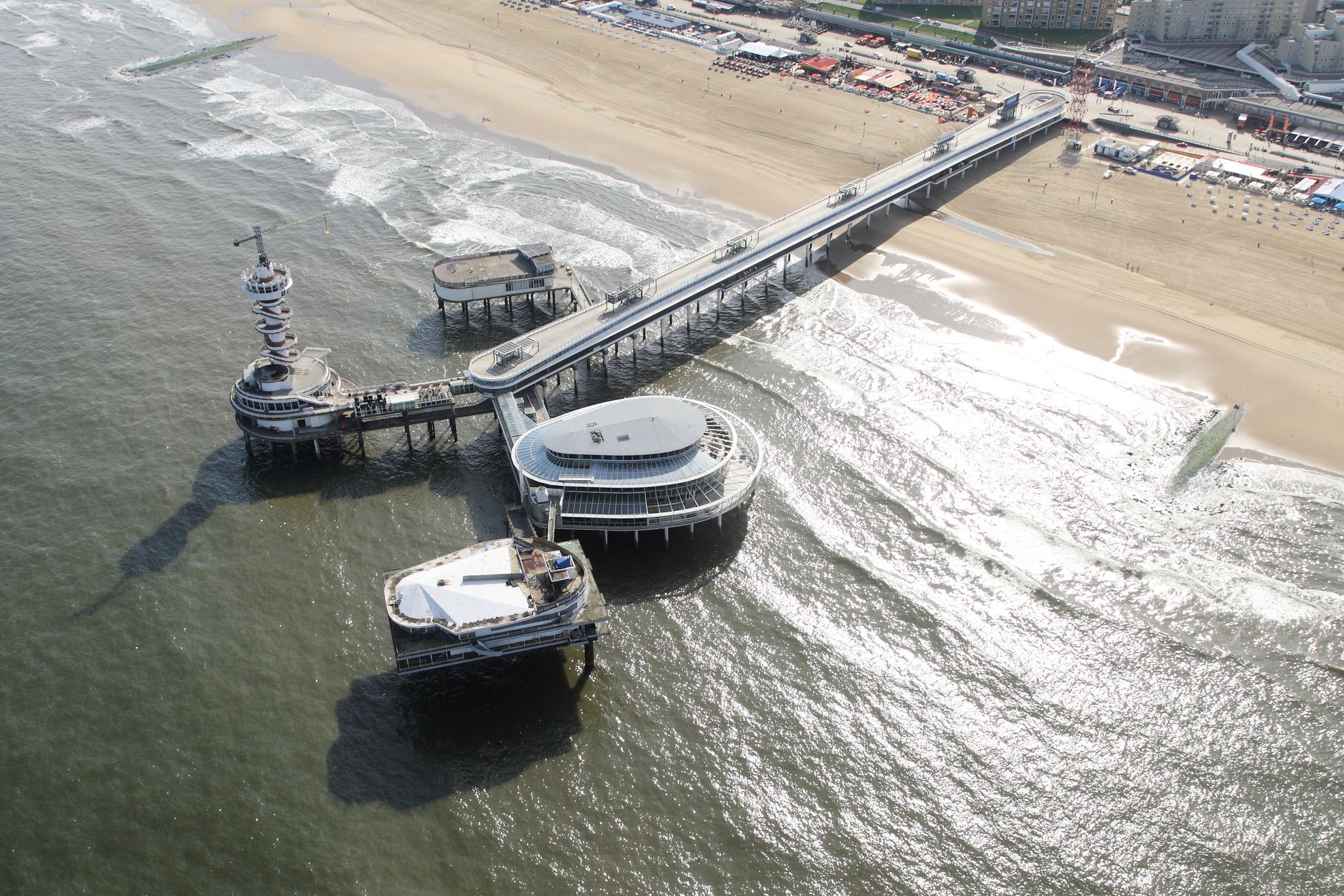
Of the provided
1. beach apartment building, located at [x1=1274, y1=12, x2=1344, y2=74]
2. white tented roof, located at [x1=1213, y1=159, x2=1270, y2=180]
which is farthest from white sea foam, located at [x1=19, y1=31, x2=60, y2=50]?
beach apartment building, located at [x1=1274, y1=12, x2=1344, y2=74]

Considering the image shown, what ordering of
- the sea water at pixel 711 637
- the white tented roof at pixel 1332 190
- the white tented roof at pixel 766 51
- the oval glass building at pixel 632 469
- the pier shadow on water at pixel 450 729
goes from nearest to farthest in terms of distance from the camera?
the sea water at pixel 711 637 < the pier shadow on water at pixel 450 729 < the oval glass building at pixel 632 469 < the white tented roof at pixel 1332 190 < the white tented roof at pixel 766 51

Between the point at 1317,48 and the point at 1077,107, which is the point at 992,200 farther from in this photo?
the point at 1317,48

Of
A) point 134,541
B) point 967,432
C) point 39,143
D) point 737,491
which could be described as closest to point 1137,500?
point 967,432

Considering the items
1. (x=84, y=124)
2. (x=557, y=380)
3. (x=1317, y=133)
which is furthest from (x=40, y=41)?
(x=1317, y=133)

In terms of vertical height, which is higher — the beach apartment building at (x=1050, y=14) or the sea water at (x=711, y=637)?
the beach apartment building at (x=1050, y=14)

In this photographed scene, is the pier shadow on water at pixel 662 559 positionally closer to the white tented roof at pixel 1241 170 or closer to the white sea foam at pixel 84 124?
the white tented roof at pixel 1241 170

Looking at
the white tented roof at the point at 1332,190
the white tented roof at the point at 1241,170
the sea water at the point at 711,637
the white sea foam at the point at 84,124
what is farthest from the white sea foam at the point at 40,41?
the white tented roof at the point at 1332,190
